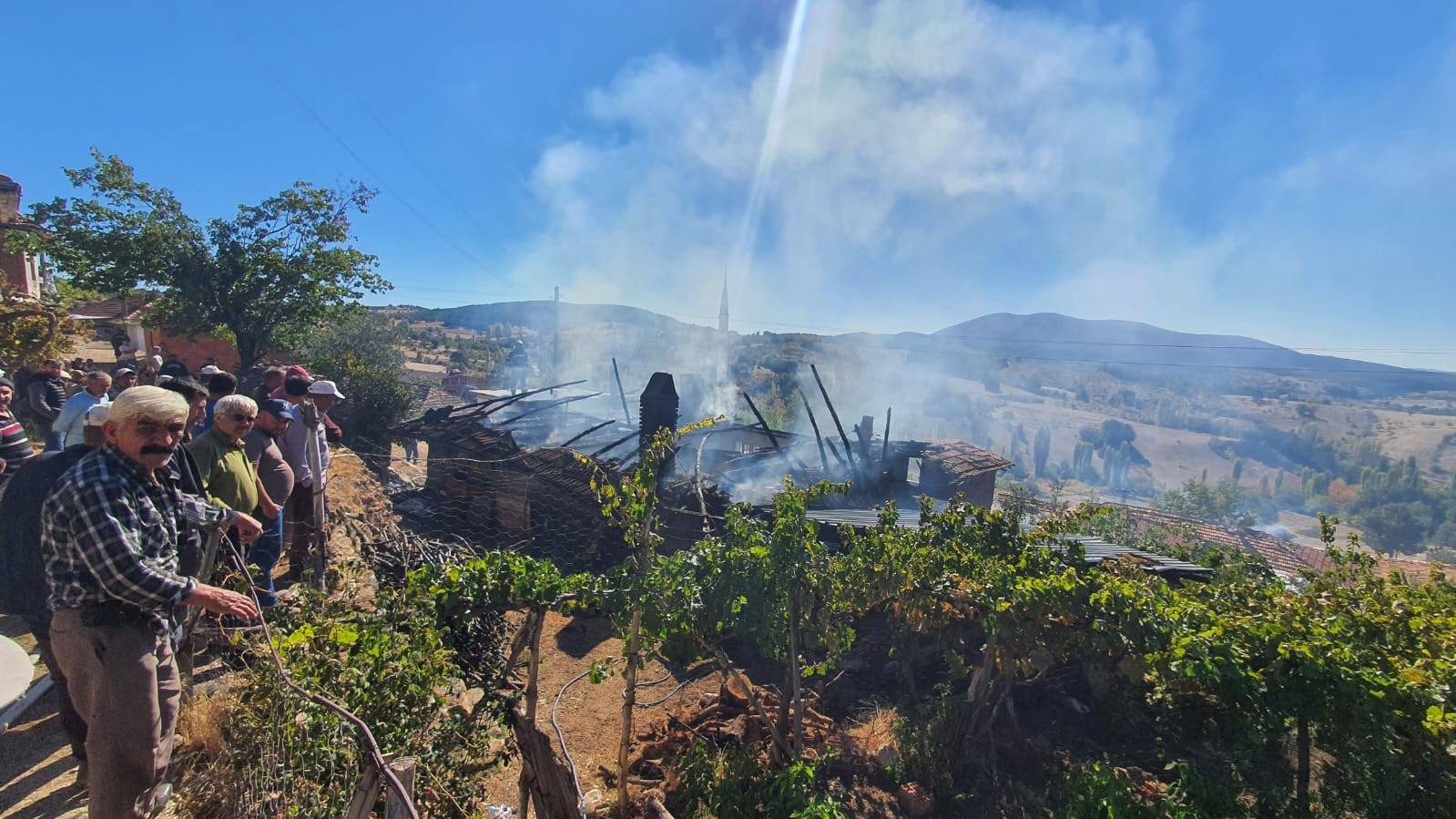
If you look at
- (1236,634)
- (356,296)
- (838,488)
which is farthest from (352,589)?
(356,296)

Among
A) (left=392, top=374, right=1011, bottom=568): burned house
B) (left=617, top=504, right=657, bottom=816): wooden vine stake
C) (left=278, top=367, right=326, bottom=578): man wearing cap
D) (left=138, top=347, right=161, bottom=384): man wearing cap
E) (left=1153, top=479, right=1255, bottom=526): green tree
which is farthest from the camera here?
(left=1153, top=479, right=1255, bottom=526): green tree

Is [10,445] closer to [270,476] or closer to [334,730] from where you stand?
[270,476]

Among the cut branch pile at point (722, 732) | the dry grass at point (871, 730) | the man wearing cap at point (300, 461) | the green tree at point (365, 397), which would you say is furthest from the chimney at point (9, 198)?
the dry grass at point (871, 730)

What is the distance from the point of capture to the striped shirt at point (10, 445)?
4.71 meters

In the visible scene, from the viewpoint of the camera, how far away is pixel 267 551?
444 cm

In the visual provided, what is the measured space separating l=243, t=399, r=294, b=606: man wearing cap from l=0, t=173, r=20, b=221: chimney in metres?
24.0

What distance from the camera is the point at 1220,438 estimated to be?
61344mm

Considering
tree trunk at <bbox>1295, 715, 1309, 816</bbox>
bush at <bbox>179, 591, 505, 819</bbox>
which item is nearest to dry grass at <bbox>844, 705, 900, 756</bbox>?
tree trunk at <bbox>1295, 715, 1309, 816</bbox>

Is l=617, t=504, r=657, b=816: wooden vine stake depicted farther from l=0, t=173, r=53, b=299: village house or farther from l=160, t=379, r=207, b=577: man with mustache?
l=0, t=173, r=53, b=299: village house

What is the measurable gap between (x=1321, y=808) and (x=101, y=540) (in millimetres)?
6102

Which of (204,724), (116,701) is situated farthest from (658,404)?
(116,701)

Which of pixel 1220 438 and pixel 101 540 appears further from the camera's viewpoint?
pixel 1220 438

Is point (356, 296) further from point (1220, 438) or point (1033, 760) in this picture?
point (1220, 438)

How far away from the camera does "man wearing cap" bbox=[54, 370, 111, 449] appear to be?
5469mm
